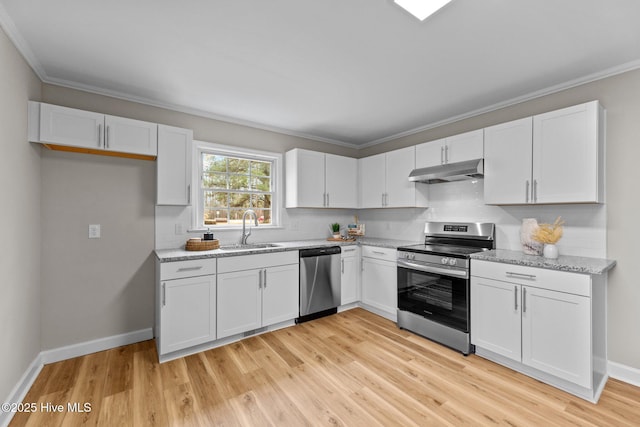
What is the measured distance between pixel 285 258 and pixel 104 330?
1.91m

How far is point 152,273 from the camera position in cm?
301

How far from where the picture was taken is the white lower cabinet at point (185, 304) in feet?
8.18

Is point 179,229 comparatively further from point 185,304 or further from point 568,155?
point 568,155

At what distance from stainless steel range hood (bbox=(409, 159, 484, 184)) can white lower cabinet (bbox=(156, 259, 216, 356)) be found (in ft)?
8.42

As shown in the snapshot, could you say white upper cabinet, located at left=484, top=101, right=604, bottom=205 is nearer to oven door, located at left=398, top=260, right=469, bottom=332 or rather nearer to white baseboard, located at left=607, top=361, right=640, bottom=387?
oven door, located at left=398, top=260, right=469, bottom=332

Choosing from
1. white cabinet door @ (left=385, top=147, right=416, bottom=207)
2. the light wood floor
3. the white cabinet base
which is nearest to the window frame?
the light wood floor

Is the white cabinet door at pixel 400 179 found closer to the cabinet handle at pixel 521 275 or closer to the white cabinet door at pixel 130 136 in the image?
the cabinet handle at pixel 521 275

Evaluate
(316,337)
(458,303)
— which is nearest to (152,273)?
(316,337)

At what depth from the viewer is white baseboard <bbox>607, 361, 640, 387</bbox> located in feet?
7.22

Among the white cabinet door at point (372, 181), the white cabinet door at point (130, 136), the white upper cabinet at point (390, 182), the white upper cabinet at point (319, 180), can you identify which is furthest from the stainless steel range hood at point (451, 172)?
the white cabinet door at point (130, 136)

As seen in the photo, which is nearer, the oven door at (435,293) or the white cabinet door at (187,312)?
the white cabinet door at (187,312)

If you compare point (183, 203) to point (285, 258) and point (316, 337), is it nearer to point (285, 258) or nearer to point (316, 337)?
point (285, 258)

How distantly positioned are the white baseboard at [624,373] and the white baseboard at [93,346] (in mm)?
4292

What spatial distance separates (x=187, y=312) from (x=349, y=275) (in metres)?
2.05
